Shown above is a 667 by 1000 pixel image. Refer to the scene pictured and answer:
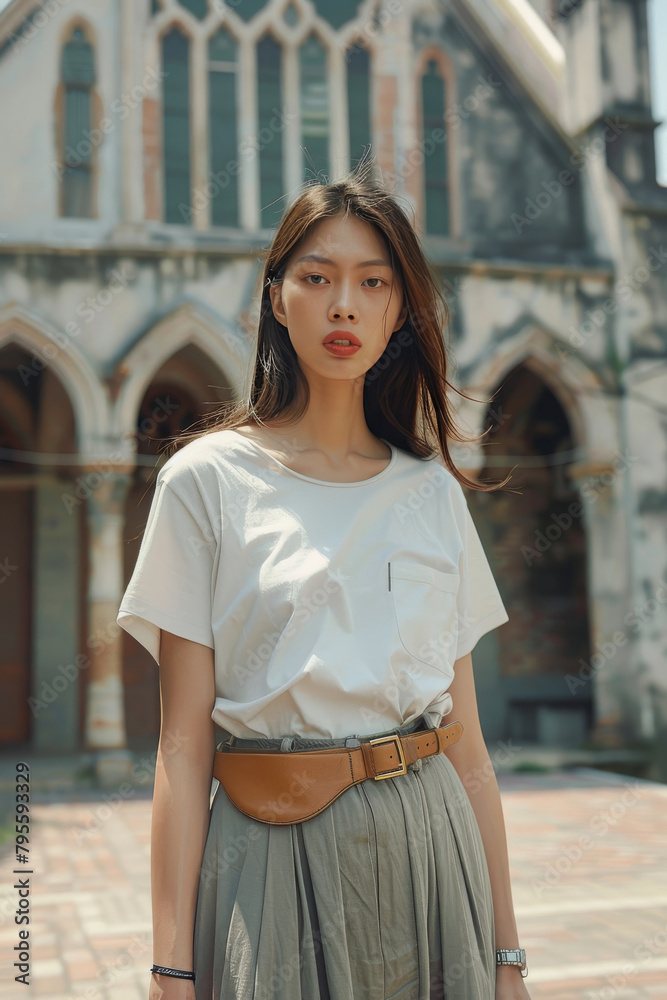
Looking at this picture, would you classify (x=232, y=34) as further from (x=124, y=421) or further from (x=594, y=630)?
(x=594, y=630)

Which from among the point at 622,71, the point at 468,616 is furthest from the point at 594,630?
the point at 468,616

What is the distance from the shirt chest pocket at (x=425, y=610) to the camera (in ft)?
5.09

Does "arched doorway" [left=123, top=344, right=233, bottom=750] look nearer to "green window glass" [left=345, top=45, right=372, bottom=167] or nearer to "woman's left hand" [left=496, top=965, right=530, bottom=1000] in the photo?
"green window glass" [left=345, top=45, right=372, bottom=167]

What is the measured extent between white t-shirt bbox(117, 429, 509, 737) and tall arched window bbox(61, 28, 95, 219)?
911 cm

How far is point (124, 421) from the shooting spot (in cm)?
968

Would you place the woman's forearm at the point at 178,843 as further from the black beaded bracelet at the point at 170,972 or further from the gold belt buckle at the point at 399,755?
the gold belt buckle at the point at 399,755

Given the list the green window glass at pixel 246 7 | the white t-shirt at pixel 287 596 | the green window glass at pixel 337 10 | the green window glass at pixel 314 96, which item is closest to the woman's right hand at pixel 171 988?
the white t-shirt at pixel 287 596

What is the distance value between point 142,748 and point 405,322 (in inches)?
414

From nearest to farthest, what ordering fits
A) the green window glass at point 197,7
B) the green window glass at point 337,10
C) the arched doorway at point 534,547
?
the green window glass at point 197,7
the green window glass at point 337,10
the arched doorway at point 534,547

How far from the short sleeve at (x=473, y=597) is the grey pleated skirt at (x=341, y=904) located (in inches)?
10.7

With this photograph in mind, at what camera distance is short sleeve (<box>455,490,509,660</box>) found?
1.75 m

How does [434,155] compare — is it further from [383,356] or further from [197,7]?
[383,356]

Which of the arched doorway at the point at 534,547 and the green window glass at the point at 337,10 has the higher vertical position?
the green window glass at the point at 337,10

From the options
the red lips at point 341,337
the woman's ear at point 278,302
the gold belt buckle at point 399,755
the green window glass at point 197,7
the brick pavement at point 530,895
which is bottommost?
the brick pavement at point 530,895
